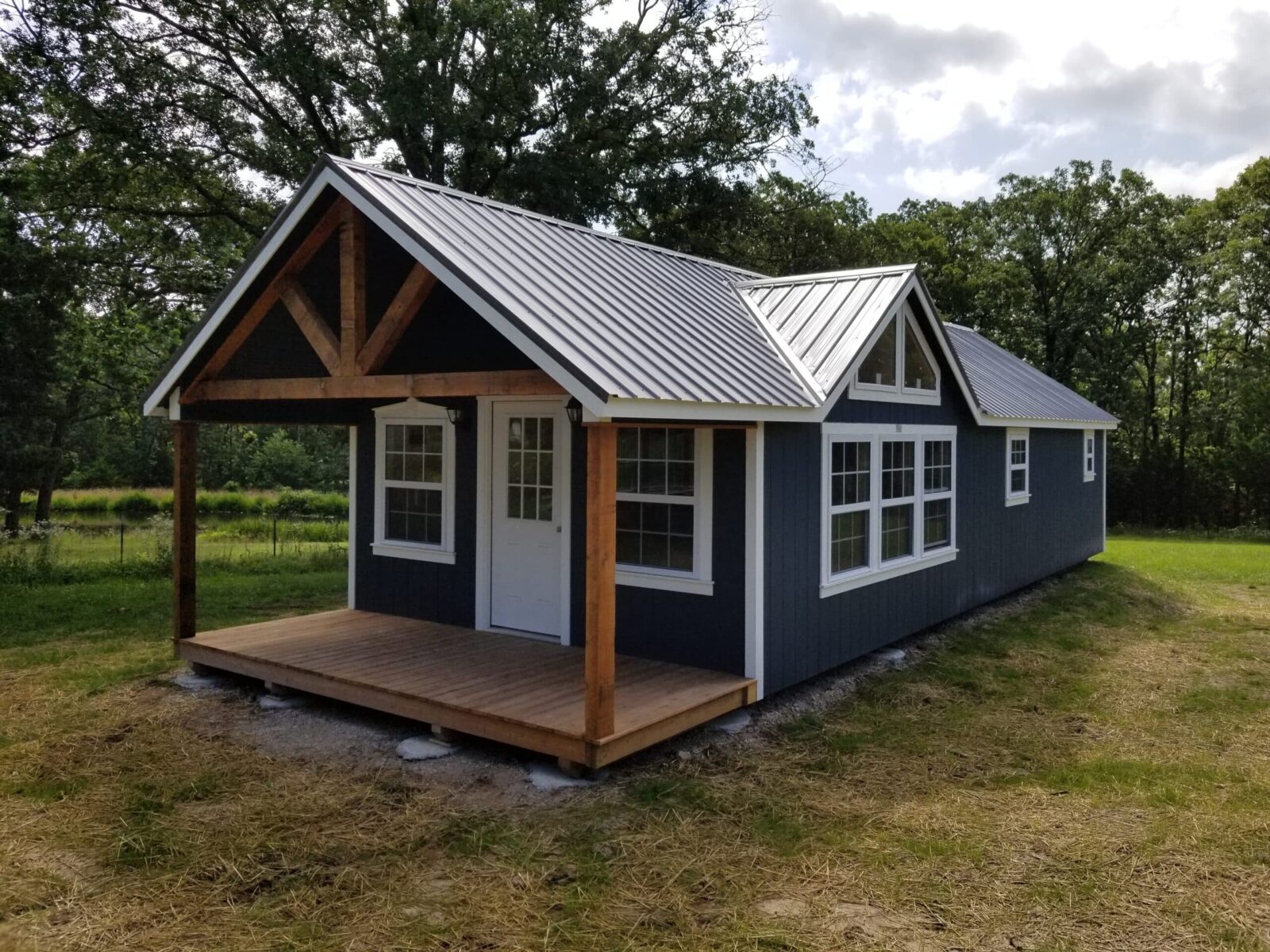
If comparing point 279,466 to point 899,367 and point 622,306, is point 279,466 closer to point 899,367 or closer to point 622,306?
point 899,367

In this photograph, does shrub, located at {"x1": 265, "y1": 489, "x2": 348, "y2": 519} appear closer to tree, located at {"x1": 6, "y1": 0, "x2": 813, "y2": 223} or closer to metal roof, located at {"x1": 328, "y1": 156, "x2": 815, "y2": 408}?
tree, located at {"x1": 6, "y1": 0, "x2": 813, "y2": 223}

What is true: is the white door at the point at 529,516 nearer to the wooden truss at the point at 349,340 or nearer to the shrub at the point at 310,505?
the wooden truss at the point at 349,340

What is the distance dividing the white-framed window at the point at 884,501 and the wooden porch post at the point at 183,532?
5132 mm

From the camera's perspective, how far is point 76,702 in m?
6.57

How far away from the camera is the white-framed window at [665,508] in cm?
650

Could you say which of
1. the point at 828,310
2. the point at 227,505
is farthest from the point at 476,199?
the point at 227,505

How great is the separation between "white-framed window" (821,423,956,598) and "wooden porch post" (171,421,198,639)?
5.13 meters

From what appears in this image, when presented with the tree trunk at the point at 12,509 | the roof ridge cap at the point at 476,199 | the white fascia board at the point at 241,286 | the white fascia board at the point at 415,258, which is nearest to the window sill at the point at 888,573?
the white fascia board at the point at 415,258

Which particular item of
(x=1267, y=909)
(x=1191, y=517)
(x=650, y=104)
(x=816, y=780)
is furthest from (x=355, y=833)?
(x=1191, y=517)

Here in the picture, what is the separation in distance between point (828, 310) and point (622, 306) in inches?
94.7

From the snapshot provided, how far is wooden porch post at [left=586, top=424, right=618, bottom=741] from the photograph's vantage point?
4.83 metres

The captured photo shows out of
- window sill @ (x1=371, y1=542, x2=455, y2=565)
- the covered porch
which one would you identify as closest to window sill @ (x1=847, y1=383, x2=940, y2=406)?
the covered porch

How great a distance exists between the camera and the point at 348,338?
589 centimetres

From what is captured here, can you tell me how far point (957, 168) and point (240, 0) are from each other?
22.4 meters
